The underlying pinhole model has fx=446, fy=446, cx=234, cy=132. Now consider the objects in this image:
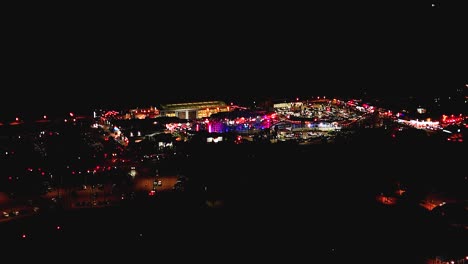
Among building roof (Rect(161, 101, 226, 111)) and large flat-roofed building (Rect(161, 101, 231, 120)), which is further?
building roof (Rect(161, 101, 226, 111))

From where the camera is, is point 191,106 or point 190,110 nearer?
point 190,110

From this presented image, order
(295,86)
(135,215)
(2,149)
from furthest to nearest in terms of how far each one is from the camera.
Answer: (295,86)
(2,149)
(135,215)

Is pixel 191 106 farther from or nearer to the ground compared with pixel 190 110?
farther from the ground

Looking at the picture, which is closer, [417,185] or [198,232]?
[198,232]

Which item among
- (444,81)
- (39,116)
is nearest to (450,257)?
(39,116)

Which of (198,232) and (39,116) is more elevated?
(39,116)

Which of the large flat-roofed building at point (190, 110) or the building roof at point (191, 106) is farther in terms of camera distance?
the building roof at point (191, 106)

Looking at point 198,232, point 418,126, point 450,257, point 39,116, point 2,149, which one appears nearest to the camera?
point 450,257

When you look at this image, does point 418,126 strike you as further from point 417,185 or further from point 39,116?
point 39,116
